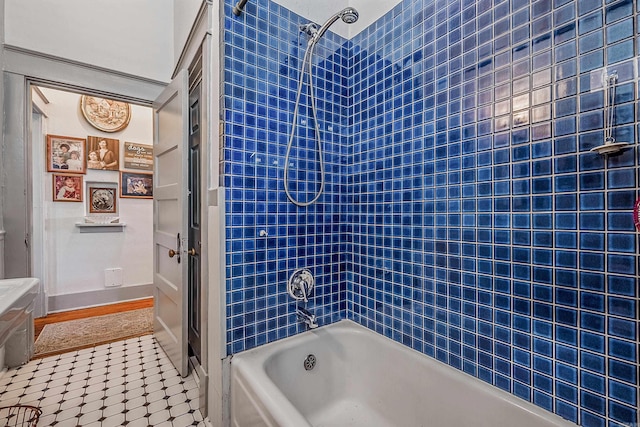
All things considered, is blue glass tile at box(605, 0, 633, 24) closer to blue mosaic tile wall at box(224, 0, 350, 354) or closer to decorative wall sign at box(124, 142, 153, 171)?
blue mosaic tile wall at box(224, 0, 350, 354)

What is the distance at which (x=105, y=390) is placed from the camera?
5.47ft

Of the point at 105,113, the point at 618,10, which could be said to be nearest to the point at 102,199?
the point at 105,113

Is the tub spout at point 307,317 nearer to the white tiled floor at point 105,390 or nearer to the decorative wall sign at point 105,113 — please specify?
the white tiled floor at point 105,390

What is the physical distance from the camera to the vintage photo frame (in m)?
3.06

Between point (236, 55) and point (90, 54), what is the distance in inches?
65.3

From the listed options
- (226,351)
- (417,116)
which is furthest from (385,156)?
(226,351)

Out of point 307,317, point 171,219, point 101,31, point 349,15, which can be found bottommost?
point 307,317

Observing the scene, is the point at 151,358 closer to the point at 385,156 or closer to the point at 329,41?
the point at 385,156

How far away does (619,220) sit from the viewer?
773 millimetres

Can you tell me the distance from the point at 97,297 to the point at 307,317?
9.56 feet

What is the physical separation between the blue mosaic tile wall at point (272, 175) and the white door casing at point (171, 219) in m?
0.68

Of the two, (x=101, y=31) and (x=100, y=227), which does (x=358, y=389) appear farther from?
(x=100, y=227)

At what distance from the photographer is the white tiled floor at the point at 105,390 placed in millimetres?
1451

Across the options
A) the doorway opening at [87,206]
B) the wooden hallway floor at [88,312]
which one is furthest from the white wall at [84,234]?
the wooden hallway floor at [88,312]
